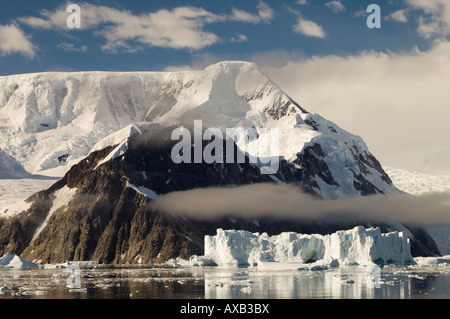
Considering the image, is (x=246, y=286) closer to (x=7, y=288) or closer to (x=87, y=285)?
(x=87, y=285)

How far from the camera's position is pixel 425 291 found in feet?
454

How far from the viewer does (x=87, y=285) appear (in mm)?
157000
